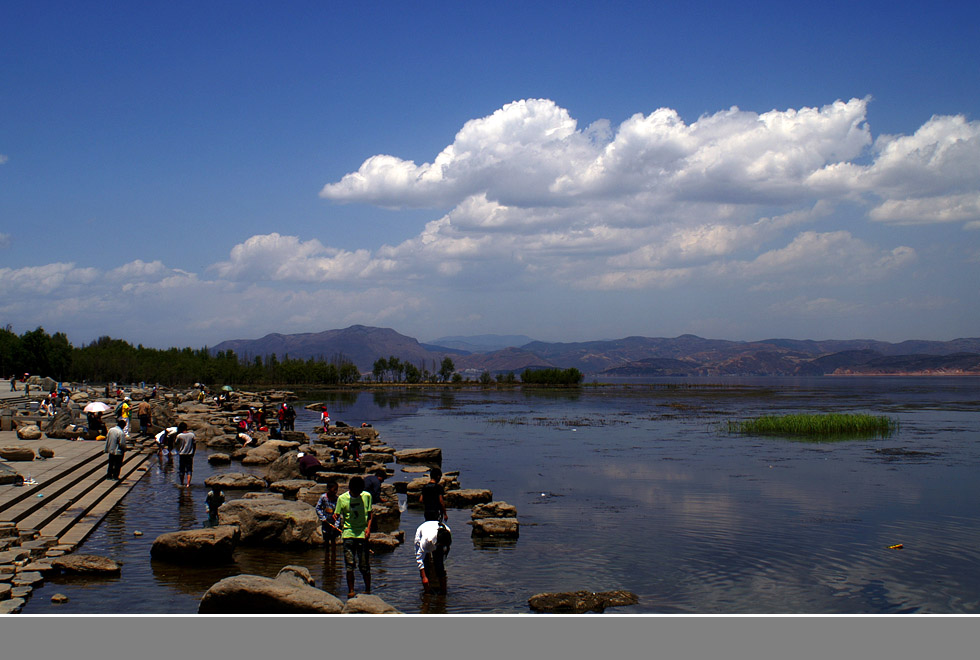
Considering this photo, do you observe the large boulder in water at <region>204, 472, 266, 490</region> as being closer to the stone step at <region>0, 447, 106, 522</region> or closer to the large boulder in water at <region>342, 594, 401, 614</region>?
the stone step at <region>0, 447, 106, 522</region>

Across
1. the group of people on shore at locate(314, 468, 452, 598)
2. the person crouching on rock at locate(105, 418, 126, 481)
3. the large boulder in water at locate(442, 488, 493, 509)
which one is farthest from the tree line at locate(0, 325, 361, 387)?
the group of people on shore at locate(314, 468, 452, 598)

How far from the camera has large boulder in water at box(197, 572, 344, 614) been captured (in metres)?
12.0

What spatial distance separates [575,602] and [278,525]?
8806 mm

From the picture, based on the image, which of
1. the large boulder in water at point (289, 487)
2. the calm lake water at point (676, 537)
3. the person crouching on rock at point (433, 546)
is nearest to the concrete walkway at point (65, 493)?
the calm lake water at point (676, 537)

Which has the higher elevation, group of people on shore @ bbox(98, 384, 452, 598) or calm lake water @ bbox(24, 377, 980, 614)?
group of people on shore @ bbox(98, 384, 452, 598)

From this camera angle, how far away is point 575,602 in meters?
14.4

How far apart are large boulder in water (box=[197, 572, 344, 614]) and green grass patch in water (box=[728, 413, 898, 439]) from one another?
4735 centimetres

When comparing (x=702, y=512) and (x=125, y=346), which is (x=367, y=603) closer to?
(x=702, y=512)

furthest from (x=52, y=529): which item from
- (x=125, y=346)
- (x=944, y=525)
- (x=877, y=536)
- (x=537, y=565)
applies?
(x=125, y=346)

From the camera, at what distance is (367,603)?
12.2m

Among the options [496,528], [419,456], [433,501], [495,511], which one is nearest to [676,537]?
[496,528]

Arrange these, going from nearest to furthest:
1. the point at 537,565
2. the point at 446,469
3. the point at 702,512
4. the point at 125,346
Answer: the point at 537,565, the point at 702,512, the point at 446,469, the point at 125,346

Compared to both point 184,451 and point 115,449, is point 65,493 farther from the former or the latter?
point 184,451

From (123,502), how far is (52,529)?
246 inches
